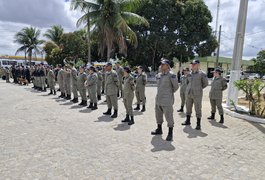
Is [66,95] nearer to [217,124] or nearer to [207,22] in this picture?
[217,124]

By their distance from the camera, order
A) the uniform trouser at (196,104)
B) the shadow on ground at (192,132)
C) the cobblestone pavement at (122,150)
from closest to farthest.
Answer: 1. the cobblestone pavement at (122,150)
2. the shadow on ground at (192,132)
3. the uniform trouser at (196,104)

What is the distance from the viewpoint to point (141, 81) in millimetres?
9734

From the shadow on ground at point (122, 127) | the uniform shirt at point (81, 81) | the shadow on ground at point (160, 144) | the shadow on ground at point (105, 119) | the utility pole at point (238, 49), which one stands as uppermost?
the utility pole at point (238, 49)

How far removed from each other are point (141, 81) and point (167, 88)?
373cm

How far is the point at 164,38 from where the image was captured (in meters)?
26.6

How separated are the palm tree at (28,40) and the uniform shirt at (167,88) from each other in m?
38.0

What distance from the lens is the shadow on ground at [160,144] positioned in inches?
209

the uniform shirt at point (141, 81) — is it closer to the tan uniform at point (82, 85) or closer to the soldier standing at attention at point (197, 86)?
the tan uniform at point (82, 85)

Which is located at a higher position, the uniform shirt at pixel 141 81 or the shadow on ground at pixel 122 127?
the uniform shirt at pixel 141 81

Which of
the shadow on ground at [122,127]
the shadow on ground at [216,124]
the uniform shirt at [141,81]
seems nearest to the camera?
the shadow on ground at [122,127]

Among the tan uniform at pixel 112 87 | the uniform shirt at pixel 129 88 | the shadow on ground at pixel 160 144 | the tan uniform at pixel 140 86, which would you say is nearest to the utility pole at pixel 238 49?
the tan uniform at pixel 140 86

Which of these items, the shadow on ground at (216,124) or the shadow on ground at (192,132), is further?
the shadow on ground at (216,124)

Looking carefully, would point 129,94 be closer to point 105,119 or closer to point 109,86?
point 109,86

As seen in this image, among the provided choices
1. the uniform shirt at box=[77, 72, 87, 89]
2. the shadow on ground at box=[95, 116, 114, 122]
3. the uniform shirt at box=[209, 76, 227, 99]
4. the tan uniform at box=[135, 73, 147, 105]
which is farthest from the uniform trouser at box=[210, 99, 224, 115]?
the uniform shirt at box=[77, 72, 87, 89]
